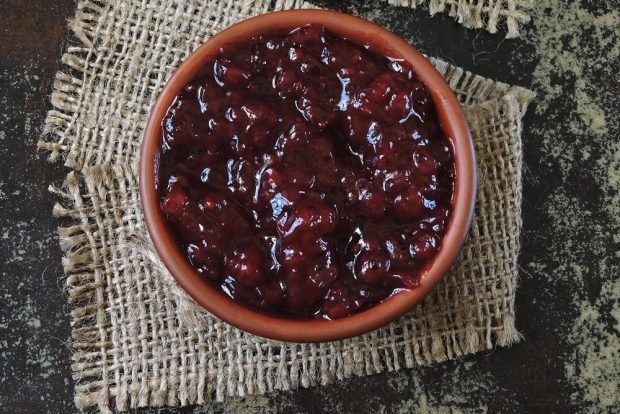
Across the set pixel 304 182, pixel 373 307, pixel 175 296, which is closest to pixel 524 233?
pixel 373 307

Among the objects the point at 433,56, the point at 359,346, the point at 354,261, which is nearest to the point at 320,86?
the point at 354,261

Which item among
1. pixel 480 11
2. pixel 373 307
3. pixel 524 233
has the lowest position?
pixel 373 307

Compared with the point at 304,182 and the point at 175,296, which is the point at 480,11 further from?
the point at 175,296

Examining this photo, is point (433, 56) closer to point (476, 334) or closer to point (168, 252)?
point (476, 334)

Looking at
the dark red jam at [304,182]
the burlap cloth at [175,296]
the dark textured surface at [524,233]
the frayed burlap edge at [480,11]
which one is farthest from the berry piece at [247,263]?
the frayed burlap edge at [480,11]

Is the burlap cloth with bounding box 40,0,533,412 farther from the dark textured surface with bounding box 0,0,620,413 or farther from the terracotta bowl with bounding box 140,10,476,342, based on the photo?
the terracotta bowl with bounding box 140,10,476,342

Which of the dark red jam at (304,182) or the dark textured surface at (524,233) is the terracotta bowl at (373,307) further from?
the dark textured surface at (524,233)

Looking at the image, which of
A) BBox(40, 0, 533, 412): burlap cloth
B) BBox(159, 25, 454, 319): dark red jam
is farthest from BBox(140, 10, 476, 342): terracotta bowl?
BBox(40, 0, 533, 412): burlap cloth

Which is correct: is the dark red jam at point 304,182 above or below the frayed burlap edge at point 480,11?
below
